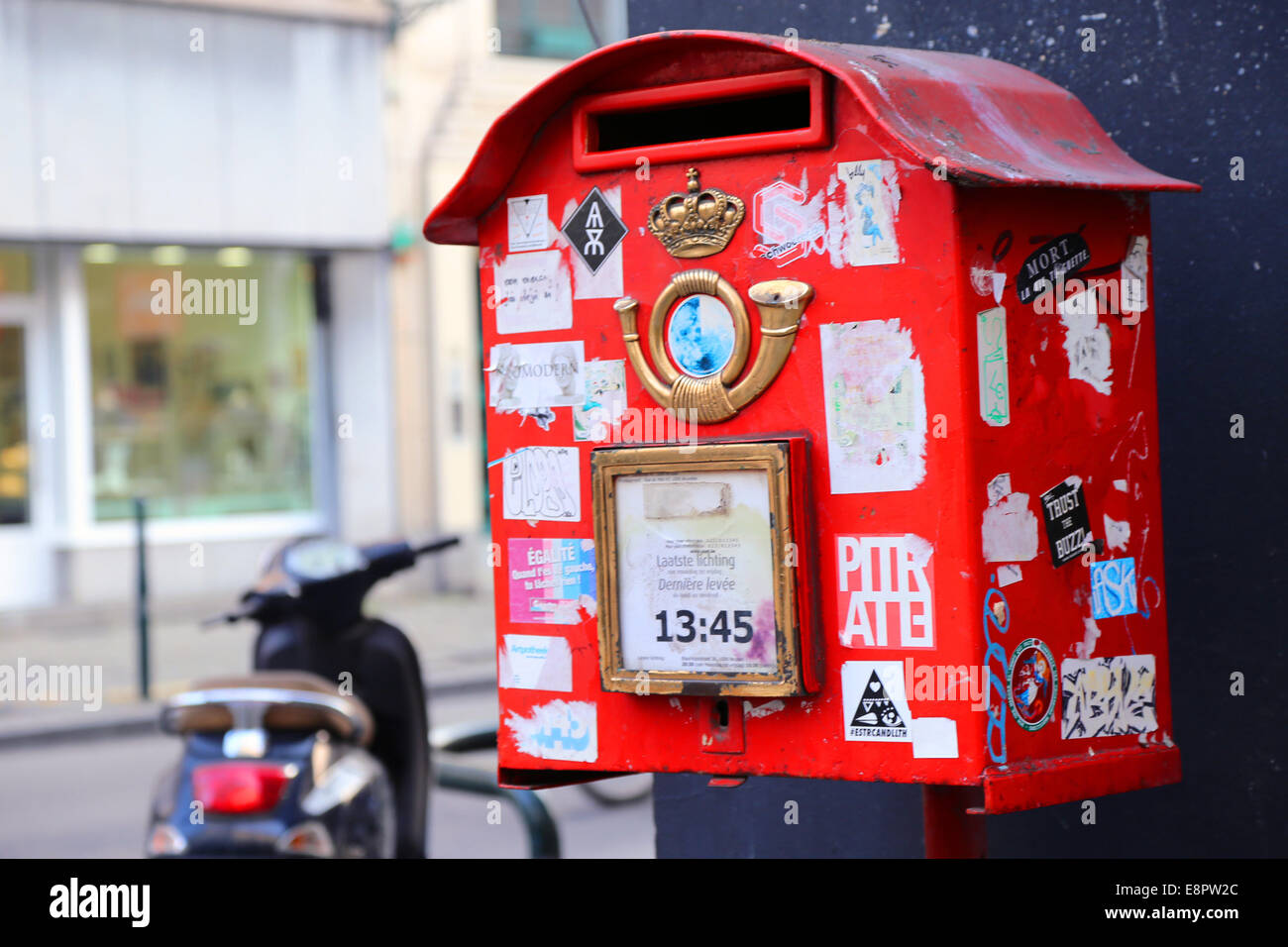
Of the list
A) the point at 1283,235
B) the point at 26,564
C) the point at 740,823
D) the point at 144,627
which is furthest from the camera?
the point at 26,564

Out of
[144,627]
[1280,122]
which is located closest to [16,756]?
[144,627]

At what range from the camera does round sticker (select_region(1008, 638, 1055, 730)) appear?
6.90 ft

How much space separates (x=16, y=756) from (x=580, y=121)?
7.34 m

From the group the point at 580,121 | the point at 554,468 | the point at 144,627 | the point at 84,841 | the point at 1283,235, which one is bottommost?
the point at 84,841

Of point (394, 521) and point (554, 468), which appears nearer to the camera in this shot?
point (554, 468)

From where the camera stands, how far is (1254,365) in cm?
264

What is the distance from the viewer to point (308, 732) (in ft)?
11.9

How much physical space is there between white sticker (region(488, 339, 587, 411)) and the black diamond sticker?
128 mm

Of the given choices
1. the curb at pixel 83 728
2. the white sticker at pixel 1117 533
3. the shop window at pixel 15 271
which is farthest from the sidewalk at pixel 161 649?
the white sticker at pixel 1117 533

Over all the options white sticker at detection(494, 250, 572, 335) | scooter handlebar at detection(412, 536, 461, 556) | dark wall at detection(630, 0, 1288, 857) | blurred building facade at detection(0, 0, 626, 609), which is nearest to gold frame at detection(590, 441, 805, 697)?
white sticker at detection(494, 250, 572, 335)

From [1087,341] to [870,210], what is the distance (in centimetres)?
38

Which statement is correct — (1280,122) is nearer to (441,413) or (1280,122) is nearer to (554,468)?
(554,468)

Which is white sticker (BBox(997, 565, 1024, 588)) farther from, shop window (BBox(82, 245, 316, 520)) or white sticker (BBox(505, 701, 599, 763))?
shop window (BBox(82, 245, 316, 520))

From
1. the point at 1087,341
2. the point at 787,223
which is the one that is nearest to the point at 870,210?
the point at 787,223
